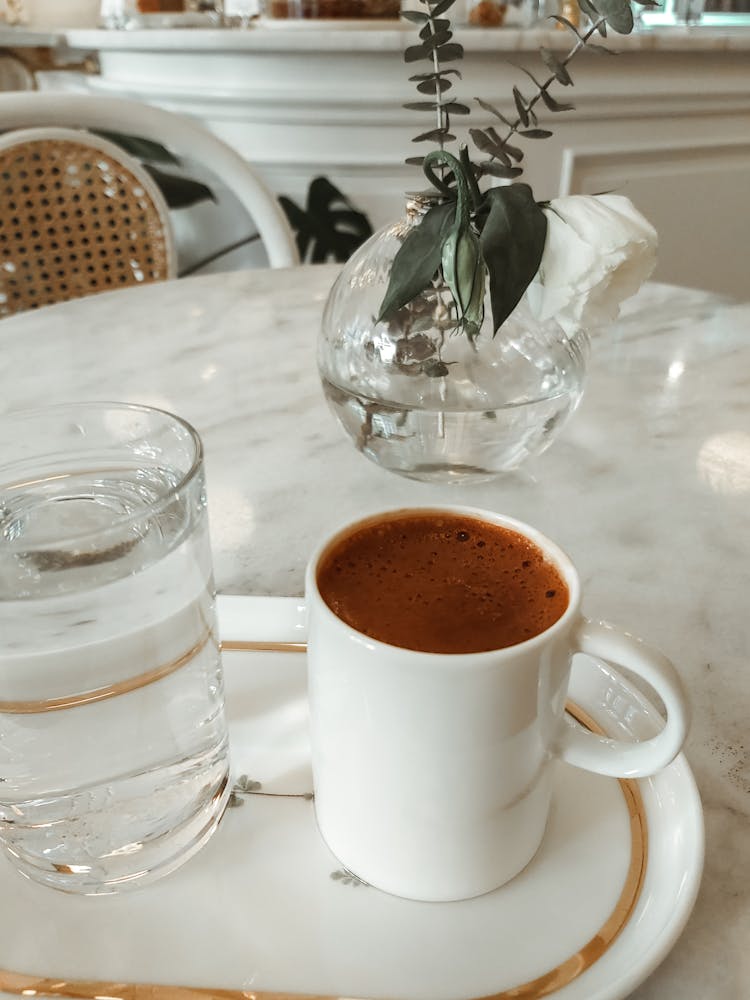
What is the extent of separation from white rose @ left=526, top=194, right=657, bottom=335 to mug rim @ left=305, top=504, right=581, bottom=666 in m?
0.14

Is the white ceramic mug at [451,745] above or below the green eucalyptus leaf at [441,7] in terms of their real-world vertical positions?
below

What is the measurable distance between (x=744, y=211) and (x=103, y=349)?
151 centimetres

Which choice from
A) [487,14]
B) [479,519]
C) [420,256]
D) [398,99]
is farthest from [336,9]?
[479,519]

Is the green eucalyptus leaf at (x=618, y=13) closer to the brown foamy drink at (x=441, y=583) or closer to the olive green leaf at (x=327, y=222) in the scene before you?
the brown foamy drink at (x=441, y=583)

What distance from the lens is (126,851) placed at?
0.92 ft

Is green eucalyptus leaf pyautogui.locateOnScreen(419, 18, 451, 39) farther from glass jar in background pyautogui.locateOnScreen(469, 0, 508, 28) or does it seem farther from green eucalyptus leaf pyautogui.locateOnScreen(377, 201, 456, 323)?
glass jar in background pyautogui.locateOnScreen(469, 0, 508, 28)

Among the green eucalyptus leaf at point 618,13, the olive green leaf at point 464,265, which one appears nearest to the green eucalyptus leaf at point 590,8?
the green eucalyptus leaf at point 618,13

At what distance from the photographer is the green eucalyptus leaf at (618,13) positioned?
0.37 meters

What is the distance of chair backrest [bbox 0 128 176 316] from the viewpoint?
972 mm

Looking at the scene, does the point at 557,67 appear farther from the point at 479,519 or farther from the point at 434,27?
the point at 479,519

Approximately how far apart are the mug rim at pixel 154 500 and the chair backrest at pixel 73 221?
29.2 inches

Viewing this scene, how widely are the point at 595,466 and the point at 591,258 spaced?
7.4 inches

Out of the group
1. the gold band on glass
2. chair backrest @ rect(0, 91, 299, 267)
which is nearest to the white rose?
the gold band on glass

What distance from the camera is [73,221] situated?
1.03 metres
